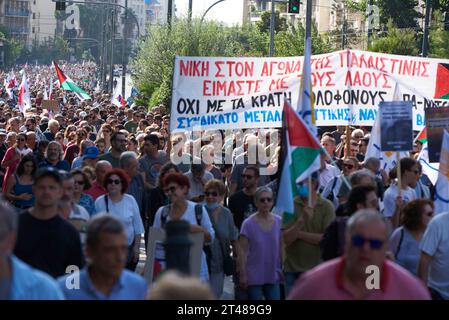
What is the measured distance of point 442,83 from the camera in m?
15.4

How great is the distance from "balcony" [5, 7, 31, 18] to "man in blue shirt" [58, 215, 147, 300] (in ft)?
579

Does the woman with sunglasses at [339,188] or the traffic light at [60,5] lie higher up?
the traffic light at [60,5]

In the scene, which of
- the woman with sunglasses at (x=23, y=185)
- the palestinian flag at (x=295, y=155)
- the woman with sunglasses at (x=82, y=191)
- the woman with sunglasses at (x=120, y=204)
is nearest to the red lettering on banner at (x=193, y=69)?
the woman with sunglasses at (x=23, y=185)

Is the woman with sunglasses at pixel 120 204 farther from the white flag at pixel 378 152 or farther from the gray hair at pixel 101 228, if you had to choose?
the gray hair at pixel 101 228

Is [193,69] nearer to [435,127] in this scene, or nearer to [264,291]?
[435,127]

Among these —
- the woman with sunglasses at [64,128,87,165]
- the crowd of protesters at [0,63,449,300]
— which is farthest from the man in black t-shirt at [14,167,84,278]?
the woman with sunglasses at [64,128,87,165]

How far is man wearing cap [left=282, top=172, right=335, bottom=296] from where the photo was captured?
9398 mm

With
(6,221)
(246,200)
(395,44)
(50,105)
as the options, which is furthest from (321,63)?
(395,44)

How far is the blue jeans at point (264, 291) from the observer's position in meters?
9.62

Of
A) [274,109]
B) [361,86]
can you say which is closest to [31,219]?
[274,109]

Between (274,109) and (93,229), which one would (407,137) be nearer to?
(274,109)

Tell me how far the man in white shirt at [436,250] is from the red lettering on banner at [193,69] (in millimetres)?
6159
